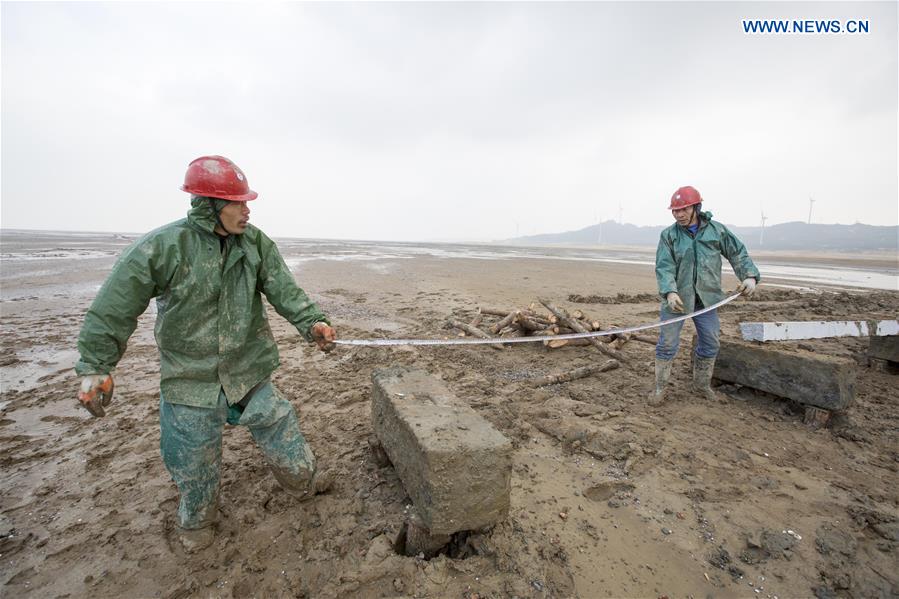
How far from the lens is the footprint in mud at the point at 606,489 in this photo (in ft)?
10.0

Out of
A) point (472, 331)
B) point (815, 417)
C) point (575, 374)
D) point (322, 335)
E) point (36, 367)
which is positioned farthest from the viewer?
point (472, 331)

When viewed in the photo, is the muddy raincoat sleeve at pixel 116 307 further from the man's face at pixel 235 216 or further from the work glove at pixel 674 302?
the work glove at pixel 674 302

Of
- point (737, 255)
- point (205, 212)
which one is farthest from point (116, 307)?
point (737, 255)

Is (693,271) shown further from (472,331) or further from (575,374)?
(472,331)

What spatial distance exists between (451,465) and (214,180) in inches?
84.7

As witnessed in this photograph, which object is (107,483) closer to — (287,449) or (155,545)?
(155,545)

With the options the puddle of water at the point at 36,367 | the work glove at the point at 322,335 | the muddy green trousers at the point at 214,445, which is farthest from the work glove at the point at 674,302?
the puddle of water at the point at 36,367

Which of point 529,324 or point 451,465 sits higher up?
point 529,324

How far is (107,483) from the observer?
124 inches

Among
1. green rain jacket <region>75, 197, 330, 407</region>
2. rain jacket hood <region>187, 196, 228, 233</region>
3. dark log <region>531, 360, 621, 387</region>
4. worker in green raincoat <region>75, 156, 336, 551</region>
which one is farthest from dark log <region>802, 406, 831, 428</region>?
rain jacket hood <region>187, 196, 228, 233</region>

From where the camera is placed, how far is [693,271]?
440cm

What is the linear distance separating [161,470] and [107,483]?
35 centimetres

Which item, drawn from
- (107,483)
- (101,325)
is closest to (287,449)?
(101,325)

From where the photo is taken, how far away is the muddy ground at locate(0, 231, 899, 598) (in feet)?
7.59
